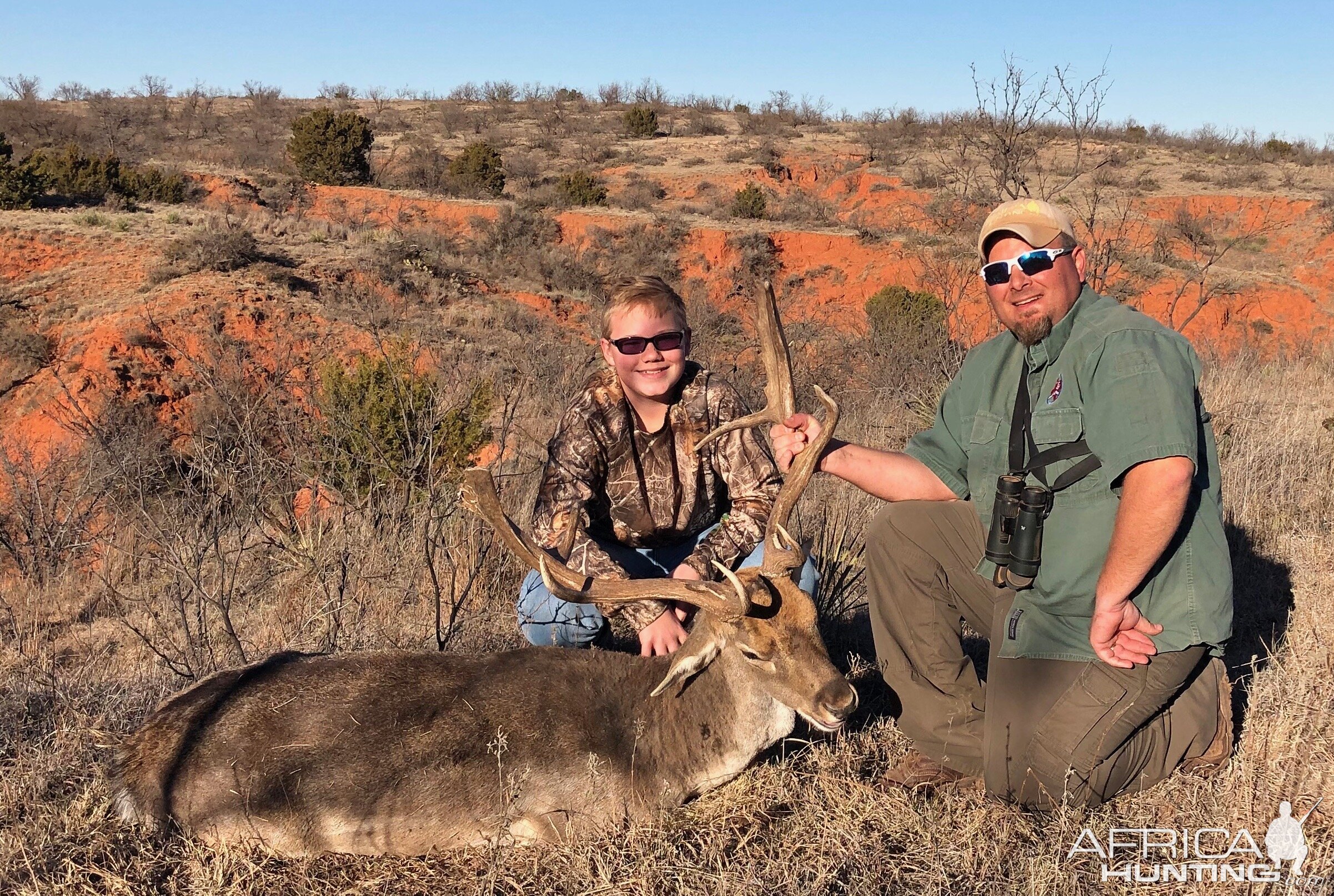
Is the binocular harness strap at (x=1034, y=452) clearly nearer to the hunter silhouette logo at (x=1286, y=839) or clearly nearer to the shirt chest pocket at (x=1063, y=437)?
the shirt chest pocket at (x=1063, y=437)

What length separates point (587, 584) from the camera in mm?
3812

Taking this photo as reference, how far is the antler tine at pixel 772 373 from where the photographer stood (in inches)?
156

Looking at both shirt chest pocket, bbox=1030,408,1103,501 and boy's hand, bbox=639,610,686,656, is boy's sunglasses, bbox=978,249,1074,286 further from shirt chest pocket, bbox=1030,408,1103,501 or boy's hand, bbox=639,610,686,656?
boy's hand, bbox=639,610,686,656

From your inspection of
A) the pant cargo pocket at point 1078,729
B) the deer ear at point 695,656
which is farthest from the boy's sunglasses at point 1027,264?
the deer ear at point 695,656

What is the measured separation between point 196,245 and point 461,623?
1520 centimetres

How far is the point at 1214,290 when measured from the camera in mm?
23875

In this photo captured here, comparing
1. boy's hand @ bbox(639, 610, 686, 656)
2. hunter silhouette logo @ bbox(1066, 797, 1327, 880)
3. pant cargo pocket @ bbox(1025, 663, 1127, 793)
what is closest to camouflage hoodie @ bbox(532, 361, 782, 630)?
boy's hand @ bbox(639, 610, 686, 656)

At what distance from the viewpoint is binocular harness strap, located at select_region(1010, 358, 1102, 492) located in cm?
373

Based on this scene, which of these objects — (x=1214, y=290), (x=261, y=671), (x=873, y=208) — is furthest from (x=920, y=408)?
(x=873, y=208)

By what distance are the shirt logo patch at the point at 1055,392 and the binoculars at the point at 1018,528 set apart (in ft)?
1.07

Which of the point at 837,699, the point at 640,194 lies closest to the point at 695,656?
the point at 837,699

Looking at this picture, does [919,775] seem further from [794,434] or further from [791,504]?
[794,434]

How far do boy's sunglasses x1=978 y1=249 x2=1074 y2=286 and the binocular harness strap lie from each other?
381 millimetres
